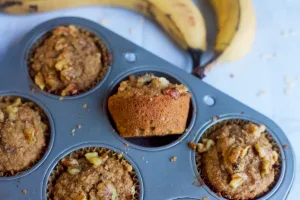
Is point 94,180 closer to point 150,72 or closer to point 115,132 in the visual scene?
point 115,132

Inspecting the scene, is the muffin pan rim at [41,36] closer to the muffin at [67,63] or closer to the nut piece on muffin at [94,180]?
the muffin at [67,63]

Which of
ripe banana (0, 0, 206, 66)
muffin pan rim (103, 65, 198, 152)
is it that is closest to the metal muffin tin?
muffin pan rim (103, 65, 198, 152)

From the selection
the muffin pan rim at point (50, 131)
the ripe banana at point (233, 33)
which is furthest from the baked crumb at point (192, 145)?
the muffin pan rim at point (50, 131)

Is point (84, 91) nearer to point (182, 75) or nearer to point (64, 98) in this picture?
point (64, 98)

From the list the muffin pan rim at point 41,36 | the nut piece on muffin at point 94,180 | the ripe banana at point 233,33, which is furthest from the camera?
the ripe banana at point 233,33

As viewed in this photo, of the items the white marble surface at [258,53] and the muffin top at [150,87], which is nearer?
the muffin top at [150,87]
